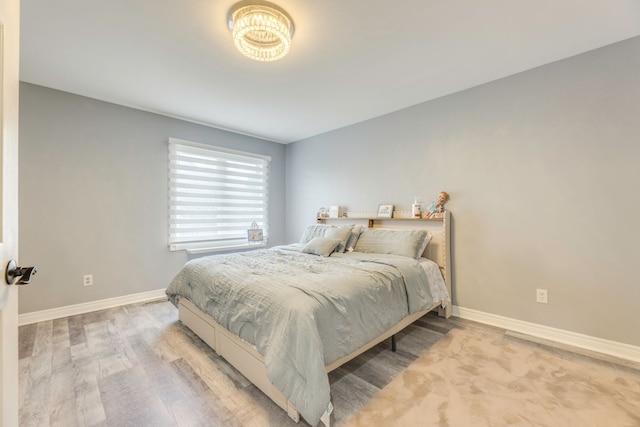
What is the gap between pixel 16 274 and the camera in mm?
754

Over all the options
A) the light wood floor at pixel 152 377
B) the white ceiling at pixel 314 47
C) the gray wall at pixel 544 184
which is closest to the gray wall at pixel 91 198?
the white ceiling at pixel 314 47

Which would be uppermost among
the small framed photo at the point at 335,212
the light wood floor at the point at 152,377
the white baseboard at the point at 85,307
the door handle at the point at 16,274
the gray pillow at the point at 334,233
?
the small framed photo at the point at 335,212

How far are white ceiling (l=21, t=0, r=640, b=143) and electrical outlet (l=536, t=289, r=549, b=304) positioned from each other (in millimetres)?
2069

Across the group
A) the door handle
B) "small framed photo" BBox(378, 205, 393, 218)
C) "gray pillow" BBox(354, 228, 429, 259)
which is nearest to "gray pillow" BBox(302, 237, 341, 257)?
→ "gray pillow" BBox(354, 228, 429, 259)

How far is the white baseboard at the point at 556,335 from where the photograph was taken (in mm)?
2125

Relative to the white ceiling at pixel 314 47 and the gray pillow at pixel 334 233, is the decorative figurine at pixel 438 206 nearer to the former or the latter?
the gray pillow at pixel 334 233

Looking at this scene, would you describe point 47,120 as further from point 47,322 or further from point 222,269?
point 222,269

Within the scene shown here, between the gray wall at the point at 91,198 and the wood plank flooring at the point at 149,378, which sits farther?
the gray wall at the point at 91,198

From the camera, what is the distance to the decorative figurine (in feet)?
9.91

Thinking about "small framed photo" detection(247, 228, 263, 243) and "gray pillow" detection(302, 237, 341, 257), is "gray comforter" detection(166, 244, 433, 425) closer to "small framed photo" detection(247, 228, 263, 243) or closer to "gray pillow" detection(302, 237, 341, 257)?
"gray pillow" detection(302, 237, 341, 257)

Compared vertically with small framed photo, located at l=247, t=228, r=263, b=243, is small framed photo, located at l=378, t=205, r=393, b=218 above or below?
above

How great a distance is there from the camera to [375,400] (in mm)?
1644

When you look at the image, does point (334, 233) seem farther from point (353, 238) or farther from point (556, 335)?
point (556, 335)

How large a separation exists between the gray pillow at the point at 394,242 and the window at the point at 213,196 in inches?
83.0
